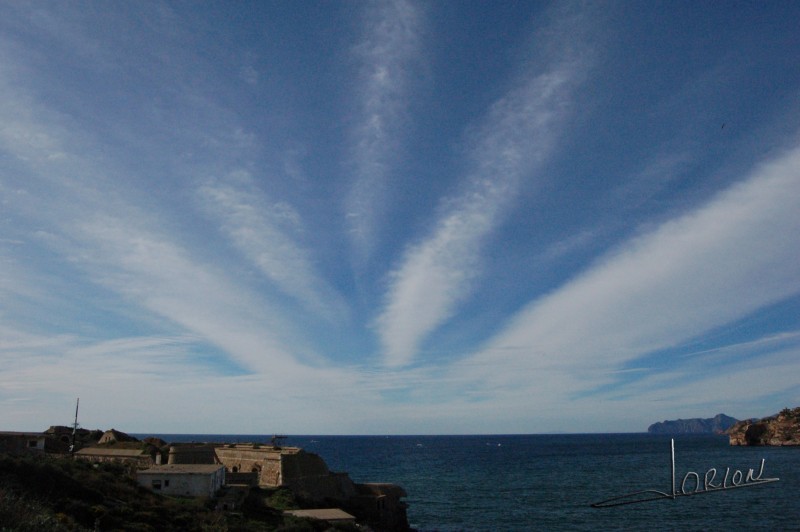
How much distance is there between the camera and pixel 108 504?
95.8ft

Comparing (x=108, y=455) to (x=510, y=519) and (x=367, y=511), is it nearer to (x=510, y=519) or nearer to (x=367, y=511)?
(x=367, y=511)

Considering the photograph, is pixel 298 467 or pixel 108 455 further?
pixel 108 455

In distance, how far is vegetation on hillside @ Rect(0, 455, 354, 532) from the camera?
2630 centimetres

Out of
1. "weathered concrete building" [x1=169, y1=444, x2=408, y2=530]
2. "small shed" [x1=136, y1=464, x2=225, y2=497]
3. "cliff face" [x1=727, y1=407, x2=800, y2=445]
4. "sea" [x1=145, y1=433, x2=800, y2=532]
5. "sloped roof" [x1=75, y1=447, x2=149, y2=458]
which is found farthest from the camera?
"cliff face" [x1=727, y1=407, x2=800, y2=445]

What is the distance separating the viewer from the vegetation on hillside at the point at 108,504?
26.3m

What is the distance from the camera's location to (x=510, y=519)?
55656 millimetres

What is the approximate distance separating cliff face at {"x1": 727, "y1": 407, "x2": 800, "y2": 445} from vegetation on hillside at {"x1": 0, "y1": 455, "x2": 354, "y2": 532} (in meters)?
190

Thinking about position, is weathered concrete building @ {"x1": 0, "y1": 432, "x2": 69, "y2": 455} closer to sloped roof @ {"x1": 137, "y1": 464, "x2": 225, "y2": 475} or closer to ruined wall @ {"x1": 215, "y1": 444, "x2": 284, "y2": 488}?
sloped roof @ {"x1": 137, "y1": 464, "x2": 225, "y2": 475}

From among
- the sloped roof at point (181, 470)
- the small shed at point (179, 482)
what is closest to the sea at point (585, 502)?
the sloped roof at point (181, 470)

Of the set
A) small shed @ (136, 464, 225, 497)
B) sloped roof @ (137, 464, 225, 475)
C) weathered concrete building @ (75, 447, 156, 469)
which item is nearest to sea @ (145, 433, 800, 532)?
sloped roof @ (137, 464, 225, 475)

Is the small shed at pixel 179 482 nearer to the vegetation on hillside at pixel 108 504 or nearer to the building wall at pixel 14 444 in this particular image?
the vegetation on hillside at pixel 108 504

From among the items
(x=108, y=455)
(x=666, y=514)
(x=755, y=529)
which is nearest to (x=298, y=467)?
(x=108, y=455)

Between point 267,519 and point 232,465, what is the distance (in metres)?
→ 21.5

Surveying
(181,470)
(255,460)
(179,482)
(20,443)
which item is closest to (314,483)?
(255,460)
